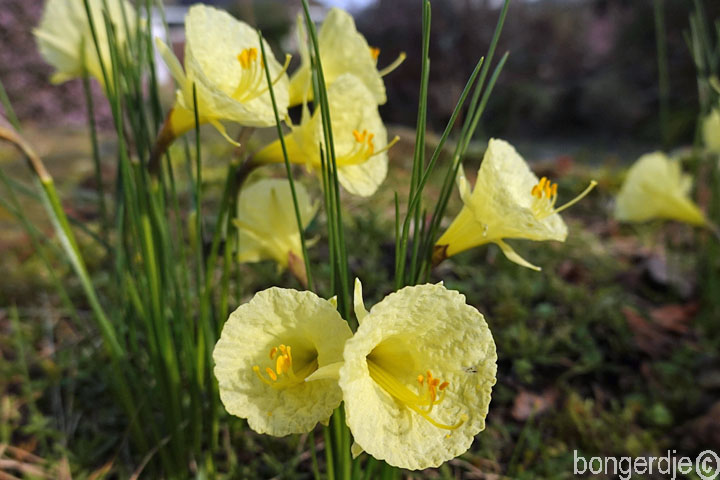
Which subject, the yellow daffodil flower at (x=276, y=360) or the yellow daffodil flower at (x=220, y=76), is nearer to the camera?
the yellow daffodil flower at (x=276, y=360)

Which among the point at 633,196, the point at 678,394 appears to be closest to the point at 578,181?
the point at 633,196

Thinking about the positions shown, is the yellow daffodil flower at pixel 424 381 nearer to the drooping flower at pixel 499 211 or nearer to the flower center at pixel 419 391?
the flower center at pixel 419 391

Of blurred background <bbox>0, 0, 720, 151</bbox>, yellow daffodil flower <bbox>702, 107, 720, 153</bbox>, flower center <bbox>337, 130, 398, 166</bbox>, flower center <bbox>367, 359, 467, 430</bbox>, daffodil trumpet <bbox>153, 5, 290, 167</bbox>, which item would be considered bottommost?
blurred background <bbox>0, 0, 720, 151</bbox>

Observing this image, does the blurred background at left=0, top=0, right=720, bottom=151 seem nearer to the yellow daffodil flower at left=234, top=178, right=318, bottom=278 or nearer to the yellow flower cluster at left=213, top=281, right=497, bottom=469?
the yellow daffodil flower at left=234, top=178, right=318, bottom=278

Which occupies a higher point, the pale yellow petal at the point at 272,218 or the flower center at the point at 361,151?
the flower center at the point at 361,151

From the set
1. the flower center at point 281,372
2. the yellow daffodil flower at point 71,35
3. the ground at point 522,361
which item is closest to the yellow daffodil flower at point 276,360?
the flower center at point 281,372

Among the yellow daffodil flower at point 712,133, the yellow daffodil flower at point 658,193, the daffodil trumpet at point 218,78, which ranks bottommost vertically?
the yellow daffodil flower at point 658,193

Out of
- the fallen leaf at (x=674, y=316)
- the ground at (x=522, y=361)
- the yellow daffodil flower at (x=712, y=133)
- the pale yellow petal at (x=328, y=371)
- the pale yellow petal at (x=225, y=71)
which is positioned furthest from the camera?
the fallen leaf at (x=674, y=316)

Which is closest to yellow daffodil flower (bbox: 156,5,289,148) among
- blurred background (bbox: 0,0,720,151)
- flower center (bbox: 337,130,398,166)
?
flower center (bbox: 337,130,398,166)
